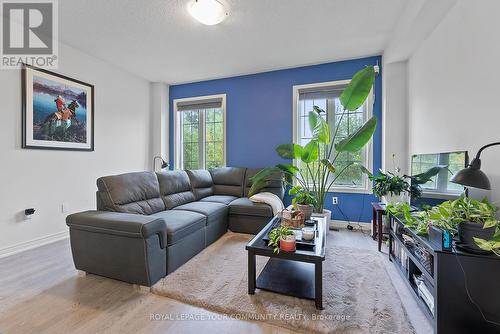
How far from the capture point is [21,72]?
2.58 metres

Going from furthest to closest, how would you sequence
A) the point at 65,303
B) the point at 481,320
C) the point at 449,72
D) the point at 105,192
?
the point at 105,192
the point at 449,72
the point at 65,303
the point at 481,320

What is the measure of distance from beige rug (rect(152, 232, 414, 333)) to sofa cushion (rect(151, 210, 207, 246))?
32 centimetres

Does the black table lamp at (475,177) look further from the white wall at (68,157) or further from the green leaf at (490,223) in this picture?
the white wall at (68,157)

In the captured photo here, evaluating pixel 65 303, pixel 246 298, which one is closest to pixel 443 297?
pixel 246 298

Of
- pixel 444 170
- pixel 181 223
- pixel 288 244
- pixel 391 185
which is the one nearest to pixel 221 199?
pixel 181 223

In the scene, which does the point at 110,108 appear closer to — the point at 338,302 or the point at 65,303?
the point at 65,303

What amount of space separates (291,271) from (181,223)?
3.76 feet

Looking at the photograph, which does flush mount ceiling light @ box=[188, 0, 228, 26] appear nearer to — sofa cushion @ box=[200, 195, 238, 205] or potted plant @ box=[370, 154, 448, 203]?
sofa cushion @ box=[200, 195, 238, 205]

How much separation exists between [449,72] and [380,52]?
1.54m

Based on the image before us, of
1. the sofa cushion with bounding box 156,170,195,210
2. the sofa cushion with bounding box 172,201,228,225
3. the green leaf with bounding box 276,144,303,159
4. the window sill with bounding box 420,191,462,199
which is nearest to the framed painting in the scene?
the sofa cushion with bounding box 156,170,195,210

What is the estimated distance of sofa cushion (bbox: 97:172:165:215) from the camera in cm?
221

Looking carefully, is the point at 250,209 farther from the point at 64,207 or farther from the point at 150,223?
the point at 64,207

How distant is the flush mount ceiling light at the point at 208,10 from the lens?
2.10m

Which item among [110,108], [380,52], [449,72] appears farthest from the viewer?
[110,108]
